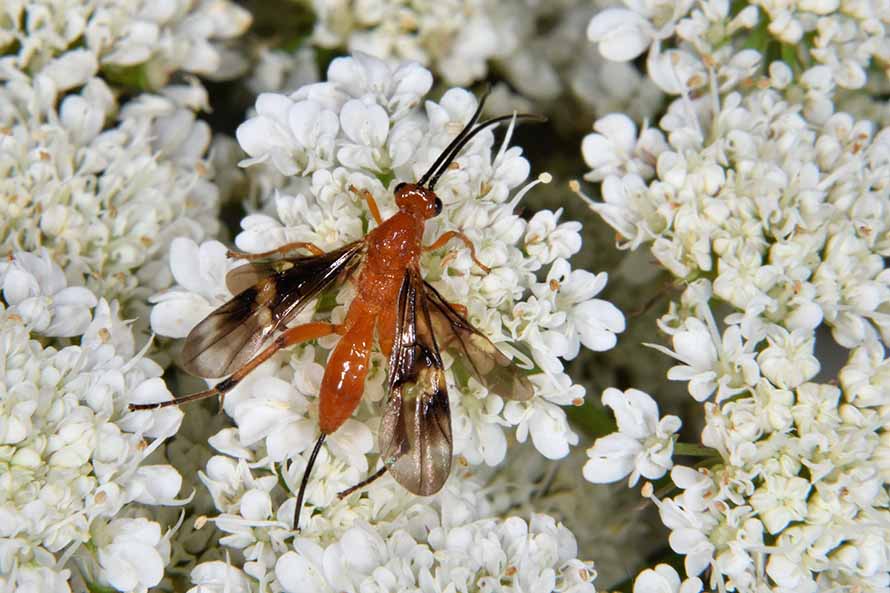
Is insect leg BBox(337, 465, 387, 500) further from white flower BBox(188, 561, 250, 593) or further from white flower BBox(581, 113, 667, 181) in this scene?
white flower BBox(581, 113, 667, 181)

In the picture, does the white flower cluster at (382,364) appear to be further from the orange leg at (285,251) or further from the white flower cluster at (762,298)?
the white flower cluster at (762,298)

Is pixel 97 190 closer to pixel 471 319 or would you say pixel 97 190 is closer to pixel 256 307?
pixel 256 307

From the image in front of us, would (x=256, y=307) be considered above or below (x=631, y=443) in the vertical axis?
above

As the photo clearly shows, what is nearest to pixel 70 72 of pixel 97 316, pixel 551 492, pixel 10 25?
pixel 10 25

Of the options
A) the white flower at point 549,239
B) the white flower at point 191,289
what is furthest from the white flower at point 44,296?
the white flower at point 549,239

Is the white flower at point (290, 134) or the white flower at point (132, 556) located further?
the white flower at point (290, 134)

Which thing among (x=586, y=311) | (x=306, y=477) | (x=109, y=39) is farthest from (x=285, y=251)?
(x=109, y=39)

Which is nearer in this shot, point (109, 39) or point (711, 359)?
point (711, 359)
